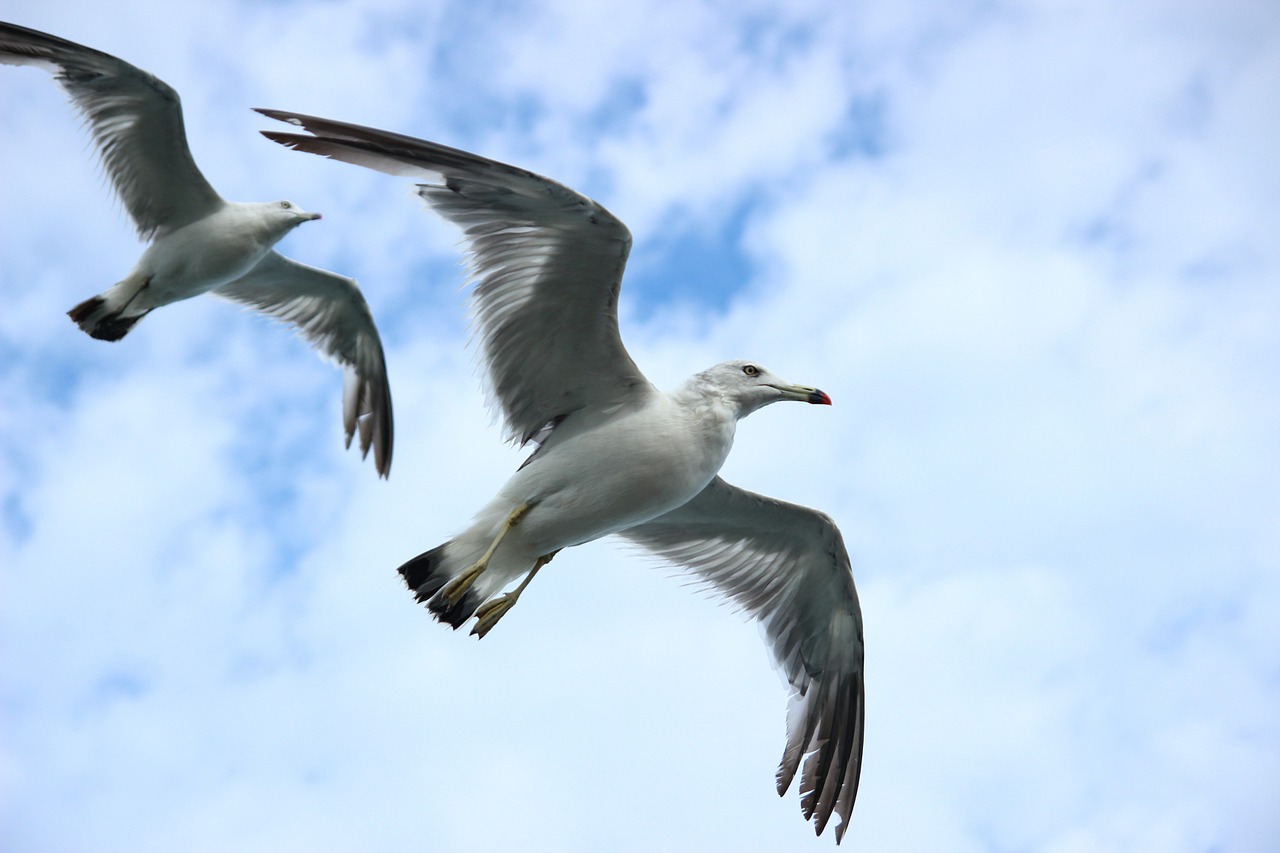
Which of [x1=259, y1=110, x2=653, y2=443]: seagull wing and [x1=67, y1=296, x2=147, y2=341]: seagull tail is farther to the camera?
[x1=67, y1=296, x2=147, y2=341]: seagull tail

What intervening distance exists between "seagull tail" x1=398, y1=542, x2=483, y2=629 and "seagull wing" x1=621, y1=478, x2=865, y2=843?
1821 millimetres

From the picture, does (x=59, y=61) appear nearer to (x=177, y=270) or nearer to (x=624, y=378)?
(x=177, y=270)

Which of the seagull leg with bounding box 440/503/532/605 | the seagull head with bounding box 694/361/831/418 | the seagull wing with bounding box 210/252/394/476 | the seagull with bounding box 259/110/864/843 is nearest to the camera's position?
the seagull with bounding box 259/110/864/843

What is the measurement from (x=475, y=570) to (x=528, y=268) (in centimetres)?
177

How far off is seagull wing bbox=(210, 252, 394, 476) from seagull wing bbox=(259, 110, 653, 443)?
6559mm

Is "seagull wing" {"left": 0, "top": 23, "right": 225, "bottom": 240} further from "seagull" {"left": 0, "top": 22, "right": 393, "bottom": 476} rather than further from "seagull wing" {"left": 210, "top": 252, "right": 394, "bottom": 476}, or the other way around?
"seagull wing" {"left": 210, "top": 252, "right": 394, "bottom": 476}

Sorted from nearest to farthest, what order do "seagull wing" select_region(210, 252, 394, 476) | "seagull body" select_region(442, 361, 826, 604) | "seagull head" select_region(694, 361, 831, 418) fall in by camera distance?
"seagull body" select_region(442, 361, 826, 604) → "seagull head" select_region(694, 361, 831, 418) → "seagull wing" select_region(210, 252, 394, 476)

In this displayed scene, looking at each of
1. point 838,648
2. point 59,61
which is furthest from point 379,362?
point 838,648

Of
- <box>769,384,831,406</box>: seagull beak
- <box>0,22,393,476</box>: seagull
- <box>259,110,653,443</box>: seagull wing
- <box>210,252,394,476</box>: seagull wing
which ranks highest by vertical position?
<box>210,252,394,476</box>: seagull wing

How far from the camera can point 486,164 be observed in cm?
654

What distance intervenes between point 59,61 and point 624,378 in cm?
639

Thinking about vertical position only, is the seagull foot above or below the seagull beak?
below

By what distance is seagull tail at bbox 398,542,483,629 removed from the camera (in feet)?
A: 24.5

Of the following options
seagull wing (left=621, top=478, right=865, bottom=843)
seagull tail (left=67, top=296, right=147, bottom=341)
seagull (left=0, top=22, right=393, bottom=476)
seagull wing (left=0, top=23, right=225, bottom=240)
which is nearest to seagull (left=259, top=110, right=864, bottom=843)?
seagull wing (left=621, top=478, right=865, bottom=843)
